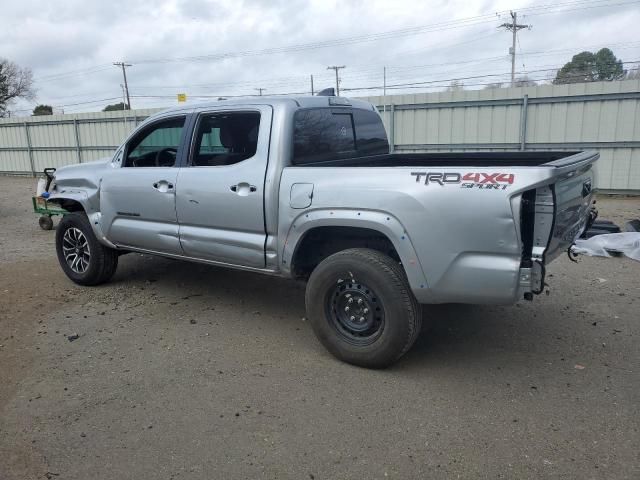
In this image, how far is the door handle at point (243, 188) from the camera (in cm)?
442

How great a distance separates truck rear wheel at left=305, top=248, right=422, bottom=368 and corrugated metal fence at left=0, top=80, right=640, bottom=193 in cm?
1043

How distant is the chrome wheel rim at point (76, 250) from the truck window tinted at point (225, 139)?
2038mm

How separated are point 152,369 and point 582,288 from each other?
4.63 metres

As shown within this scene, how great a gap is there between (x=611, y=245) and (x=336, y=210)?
17.4 feet

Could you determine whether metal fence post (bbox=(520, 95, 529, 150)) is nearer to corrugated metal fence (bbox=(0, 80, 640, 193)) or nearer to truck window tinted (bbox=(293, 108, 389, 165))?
corrugated metal fence (bbox=(0, 80, 640, 193))

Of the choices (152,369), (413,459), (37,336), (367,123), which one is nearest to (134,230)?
(37,336)

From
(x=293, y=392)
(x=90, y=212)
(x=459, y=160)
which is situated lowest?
(x=293, y=392)

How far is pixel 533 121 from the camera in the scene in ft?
42.8

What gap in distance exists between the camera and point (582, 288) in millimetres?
6047

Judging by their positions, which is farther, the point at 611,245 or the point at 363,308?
the point at 611,245

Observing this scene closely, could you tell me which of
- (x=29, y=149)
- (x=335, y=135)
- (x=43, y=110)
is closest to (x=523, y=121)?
(x=335, y=135)

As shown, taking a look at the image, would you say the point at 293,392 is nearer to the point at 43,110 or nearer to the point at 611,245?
the point at 611,245

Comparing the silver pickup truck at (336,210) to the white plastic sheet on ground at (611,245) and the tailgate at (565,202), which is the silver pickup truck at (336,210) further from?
the white plastic sheet on ground at (611,245)

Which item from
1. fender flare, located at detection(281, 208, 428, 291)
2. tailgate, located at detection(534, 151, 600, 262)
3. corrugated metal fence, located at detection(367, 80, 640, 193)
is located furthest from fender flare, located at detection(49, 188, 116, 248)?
corrugated metal fence, located at detection(367, 80, 640, 193)
